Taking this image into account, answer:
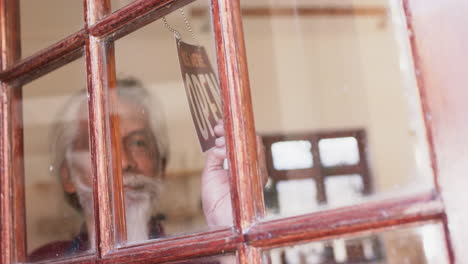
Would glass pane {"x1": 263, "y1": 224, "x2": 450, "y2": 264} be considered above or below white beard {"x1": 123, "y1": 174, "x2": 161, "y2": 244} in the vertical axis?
below

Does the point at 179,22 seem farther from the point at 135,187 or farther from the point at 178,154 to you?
the point at 178,154

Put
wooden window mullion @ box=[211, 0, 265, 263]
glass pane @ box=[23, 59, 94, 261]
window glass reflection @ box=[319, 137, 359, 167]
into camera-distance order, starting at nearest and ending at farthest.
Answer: wooden window mullion @ box=[211, 0, 265, 263]
glass pane @ box=[23, 59, 94, 261]
window glass reflection @ box=[319, 137, 359, 167]

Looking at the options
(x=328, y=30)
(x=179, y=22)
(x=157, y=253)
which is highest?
(x=328, y=30)

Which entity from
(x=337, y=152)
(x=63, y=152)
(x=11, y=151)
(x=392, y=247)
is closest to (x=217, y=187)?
(x=392, y=247)

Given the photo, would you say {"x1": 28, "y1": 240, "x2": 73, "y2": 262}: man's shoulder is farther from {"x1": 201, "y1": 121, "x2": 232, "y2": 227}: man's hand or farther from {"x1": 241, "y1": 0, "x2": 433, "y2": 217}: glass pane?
{"x1": 241, "y1": 0, "x2": 433, "y2": 217}: glass pane

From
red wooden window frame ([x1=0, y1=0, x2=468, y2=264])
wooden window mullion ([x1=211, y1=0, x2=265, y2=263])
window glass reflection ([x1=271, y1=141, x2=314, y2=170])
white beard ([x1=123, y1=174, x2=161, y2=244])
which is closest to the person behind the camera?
red wooden window frame ([x1=0, y1=0, x2=468, y2=264])

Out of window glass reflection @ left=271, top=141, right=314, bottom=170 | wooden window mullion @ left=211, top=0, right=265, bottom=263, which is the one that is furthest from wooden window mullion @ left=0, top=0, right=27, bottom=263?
window glass reflection @ left=271, top=141, right=314, bottom=170

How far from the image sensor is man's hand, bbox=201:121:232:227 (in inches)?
24.2

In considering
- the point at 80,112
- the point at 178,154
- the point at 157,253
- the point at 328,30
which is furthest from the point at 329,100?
the point at 157,253

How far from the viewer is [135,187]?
2.70ft

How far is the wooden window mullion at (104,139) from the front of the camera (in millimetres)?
714

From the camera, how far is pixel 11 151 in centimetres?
87

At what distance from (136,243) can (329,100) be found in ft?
9.42

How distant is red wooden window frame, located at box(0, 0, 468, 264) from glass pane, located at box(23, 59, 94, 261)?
0.02 metres
